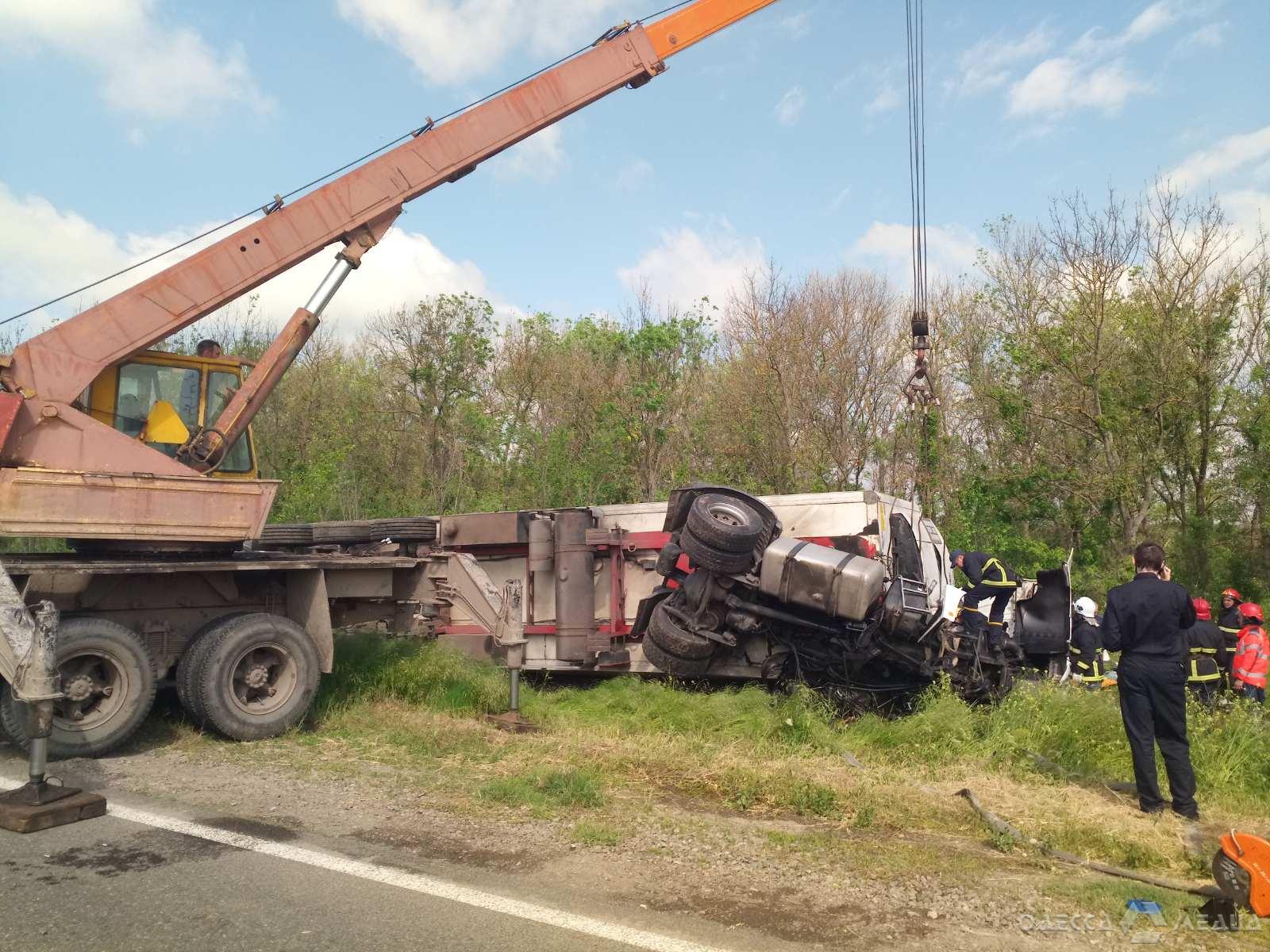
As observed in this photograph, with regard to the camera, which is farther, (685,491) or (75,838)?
(685,491)

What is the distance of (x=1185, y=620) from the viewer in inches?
251

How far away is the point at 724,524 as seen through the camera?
8.20 m

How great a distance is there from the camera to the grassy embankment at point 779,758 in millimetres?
5598

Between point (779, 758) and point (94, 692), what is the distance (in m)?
4.82

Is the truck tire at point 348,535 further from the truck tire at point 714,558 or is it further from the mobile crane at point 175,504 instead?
the truck tire at point 714,558

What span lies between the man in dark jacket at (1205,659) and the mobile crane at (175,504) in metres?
6.79

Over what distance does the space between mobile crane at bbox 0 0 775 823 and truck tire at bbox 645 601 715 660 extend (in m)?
1.79

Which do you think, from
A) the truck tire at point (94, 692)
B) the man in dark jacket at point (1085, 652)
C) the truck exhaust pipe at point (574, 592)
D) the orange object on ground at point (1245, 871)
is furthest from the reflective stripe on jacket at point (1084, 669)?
the truck tire at point (94, 692)

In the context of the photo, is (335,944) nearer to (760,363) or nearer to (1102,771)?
(1102,771)

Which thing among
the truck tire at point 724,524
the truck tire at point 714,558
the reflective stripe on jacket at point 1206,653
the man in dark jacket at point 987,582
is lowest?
the reflective stripe on jacket at point 1206,653

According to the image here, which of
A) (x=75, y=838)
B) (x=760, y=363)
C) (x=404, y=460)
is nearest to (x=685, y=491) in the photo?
(x=75, y=838)

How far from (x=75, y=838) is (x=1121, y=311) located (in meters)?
19.0

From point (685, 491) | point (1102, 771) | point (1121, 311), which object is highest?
point (1121, 311)

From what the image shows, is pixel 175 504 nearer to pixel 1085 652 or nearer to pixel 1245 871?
pixel 1245 871
